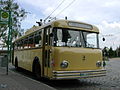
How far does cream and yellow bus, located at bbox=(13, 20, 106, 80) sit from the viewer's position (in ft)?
37.3

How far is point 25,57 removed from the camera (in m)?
17.6

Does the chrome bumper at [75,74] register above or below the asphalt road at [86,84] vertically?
above

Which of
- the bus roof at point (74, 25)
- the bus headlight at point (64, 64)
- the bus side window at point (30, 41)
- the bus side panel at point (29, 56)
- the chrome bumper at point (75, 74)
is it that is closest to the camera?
the chrome bumper at point (75, 74)

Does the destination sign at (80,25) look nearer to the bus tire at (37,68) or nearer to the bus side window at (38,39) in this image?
the bus side window at (38,39)

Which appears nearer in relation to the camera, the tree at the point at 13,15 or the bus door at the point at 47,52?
the bus door at the point at 47,52

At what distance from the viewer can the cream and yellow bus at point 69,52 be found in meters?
11.4

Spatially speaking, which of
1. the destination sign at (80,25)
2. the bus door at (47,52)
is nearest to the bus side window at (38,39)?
the bus door at (47,52)

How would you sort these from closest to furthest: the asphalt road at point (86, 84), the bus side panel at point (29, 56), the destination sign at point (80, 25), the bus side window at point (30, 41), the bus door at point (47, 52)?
the asphalt road at point (86, 84)
the bus door at point (47, 52)
the destination sign at point (80, 25)
the bus side panel at point (29, 56)
the bus side window at point (30, 41)

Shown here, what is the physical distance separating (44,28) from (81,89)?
12.5 ft

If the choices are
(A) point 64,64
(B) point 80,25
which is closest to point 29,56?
(B) point 80,25

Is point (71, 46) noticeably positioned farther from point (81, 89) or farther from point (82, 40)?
point (81, 89)

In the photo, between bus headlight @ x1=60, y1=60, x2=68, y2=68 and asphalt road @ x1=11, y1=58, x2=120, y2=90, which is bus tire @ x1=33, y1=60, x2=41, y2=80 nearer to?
asphalt road @ x1=11, y1=58, x2=120, y2=90

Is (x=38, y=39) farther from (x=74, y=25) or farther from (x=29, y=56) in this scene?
(x=74, y=25)

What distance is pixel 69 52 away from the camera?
37.9 ft
